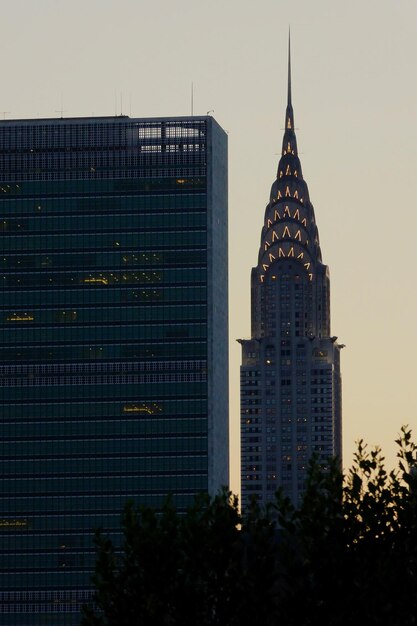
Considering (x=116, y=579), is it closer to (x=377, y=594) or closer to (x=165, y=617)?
(x=165, y=617)

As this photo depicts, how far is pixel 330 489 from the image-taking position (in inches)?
3976

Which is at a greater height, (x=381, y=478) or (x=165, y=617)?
(x=381, y=478)

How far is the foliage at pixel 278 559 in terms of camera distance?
9612 centimetres

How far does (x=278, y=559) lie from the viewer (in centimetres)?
9944

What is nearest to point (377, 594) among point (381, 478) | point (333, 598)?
point (333, 598)

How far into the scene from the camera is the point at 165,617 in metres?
99.2

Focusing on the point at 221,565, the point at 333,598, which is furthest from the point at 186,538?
the point at 333,598

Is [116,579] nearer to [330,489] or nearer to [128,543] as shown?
[128,543]

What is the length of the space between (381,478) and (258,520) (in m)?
6.98

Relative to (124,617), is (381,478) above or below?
above

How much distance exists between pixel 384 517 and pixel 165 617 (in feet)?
39.9

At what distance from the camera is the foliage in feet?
315

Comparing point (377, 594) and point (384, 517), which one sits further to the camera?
point (384, 517)

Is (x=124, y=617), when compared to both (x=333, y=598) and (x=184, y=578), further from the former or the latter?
(x=333, y=598)
